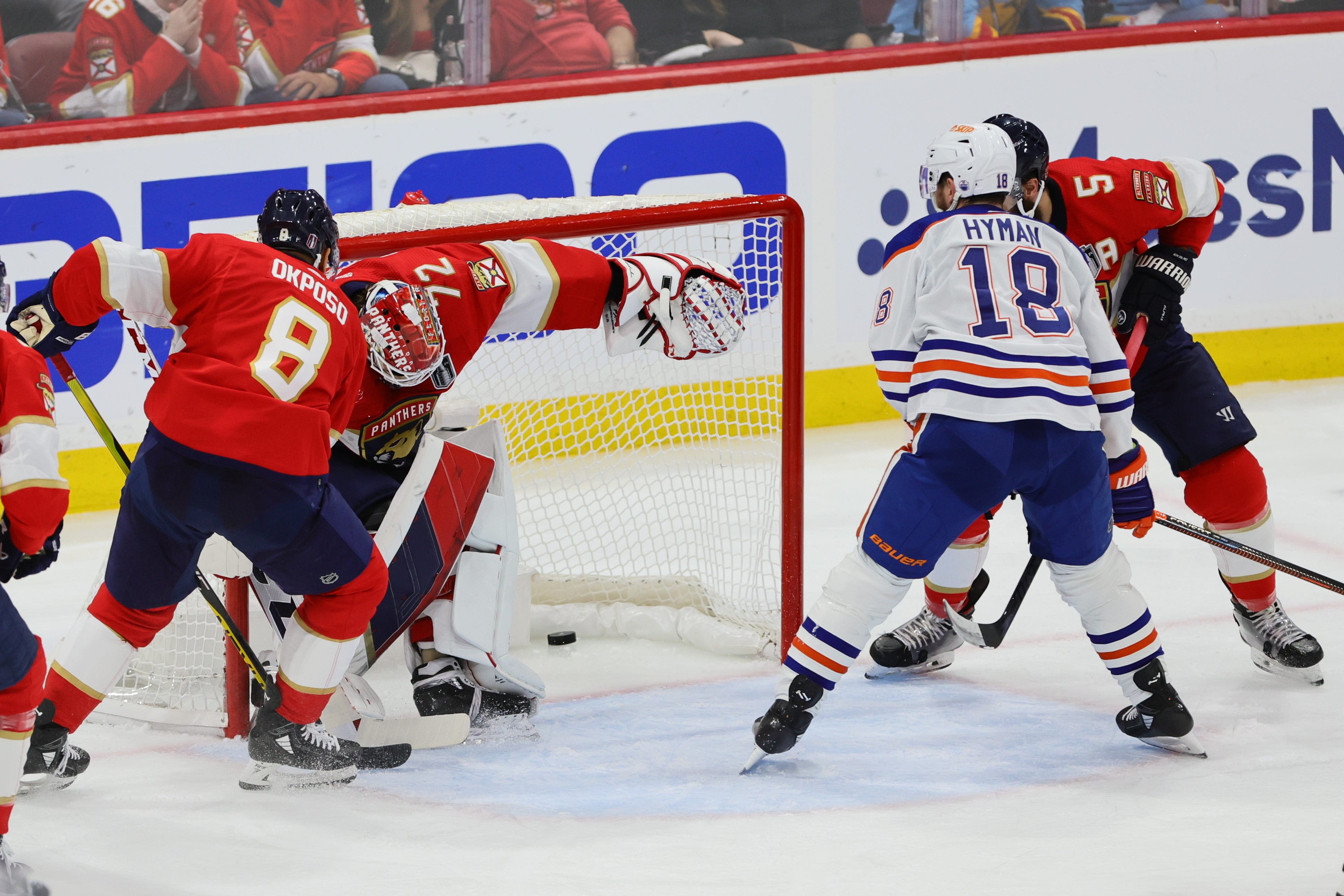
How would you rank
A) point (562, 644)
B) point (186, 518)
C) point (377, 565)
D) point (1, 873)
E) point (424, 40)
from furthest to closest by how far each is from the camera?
1. point (424, 40)
2. point (562, 644)
3. point (377, 565)
4. point (186, 518)
5. point (1, 873)

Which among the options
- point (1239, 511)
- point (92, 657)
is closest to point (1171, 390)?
point (1239, 511)

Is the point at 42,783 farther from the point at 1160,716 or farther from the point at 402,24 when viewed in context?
the point at 402,24

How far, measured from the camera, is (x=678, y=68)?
16.8 feet

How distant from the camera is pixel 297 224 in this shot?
2.60 m

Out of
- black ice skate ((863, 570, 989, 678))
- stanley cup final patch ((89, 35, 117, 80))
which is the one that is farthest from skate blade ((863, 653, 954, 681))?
stanley cup final patch ((89, 35, 117, 80))

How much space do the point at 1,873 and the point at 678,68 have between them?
3.61 m

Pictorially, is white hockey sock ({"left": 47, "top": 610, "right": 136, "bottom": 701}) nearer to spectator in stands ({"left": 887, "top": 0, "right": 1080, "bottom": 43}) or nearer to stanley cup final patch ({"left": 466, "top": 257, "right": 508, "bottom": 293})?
stanley cup final patch ({"left": 466, "top": 257, "right": 508, "bottom": 293})

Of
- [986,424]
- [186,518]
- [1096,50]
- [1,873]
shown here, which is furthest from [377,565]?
[1096,50]

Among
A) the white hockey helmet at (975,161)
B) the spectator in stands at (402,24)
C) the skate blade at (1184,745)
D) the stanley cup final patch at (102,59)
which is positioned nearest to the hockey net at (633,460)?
the white hockey helmet at (975,161)

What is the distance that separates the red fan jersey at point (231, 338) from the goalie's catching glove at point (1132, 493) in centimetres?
140

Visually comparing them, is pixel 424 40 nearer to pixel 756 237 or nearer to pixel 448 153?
pixel 448 153

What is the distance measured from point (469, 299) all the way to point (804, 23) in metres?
2.74

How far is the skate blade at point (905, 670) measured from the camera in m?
3.34

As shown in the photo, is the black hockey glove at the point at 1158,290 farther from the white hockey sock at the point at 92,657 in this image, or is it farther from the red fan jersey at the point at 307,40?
the red fan jersey at the point at 307,40
